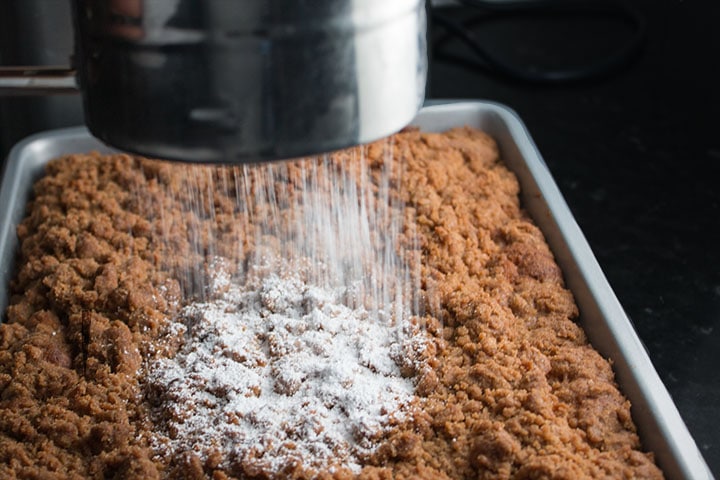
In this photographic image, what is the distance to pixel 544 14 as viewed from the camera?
5.99 ft

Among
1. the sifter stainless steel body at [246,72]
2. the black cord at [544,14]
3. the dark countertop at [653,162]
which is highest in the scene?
the sifter stainless steel body at [246,72]

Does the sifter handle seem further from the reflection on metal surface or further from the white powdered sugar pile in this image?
the white powdered sugar pile

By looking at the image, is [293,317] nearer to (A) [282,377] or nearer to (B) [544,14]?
(A) [282,377]

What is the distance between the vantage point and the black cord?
5.35ft

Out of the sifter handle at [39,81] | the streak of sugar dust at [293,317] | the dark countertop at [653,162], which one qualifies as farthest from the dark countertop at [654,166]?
the sifter handle at [39,81]

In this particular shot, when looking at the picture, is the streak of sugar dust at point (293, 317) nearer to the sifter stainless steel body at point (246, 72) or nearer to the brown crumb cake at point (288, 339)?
the brown crumb cake at point (288, 339)

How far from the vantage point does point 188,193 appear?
1.19m

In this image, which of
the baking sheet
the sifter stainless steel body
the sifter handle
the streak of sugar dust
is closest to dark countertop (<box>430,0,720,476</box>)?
the baking sheet

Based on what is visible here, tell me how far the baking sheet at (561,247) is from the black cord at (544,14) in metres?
0.35

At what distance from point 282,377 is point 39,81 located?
360 mm

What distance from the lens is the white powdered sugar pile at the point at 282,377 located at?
842 mm

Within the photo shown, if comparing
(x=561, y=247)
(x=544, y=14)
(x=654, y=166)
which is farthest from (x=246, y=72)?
(x=544, y=14)

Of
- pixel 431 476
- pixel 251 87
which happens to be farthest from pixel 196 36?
pixel 431 476

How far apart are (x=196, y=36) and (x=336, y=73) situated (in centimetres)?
9
